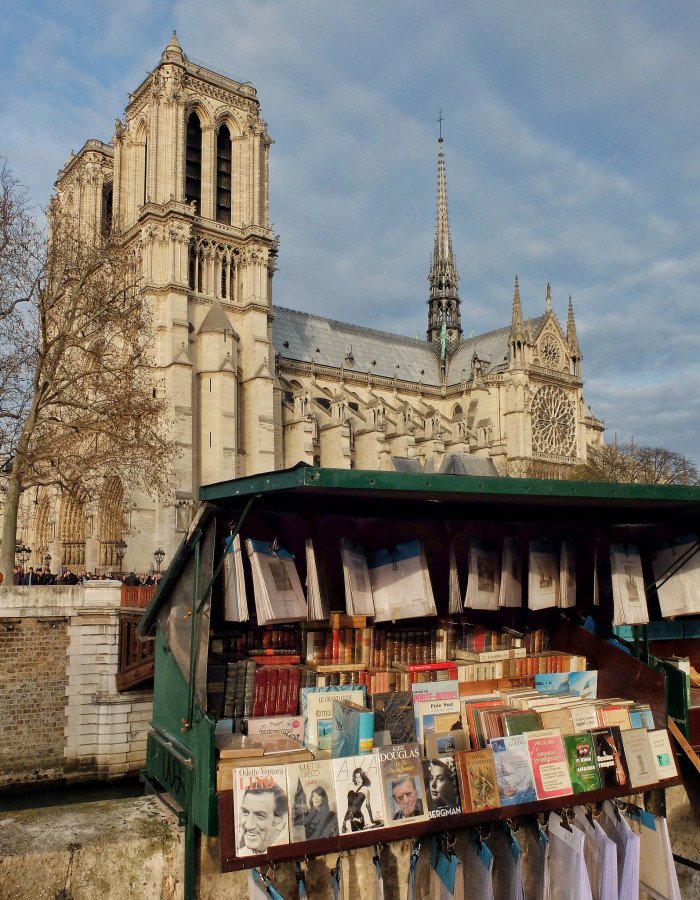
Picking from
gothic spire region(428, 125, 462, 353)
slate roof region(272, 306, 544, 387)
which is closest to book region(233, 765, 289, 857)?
slate roof region(272, 306, 544, 387)

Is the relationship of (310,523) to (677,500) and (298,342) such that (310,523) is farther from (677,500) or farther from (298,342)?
(298,342)

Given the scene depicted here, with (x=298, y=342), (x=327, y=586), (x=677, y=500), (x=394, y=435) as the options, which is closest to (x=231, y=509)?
(x=327, y=586)

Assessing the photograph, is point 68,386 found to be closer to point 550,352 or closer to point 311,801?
point 311,801

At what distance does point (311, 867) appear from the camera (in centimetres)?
392

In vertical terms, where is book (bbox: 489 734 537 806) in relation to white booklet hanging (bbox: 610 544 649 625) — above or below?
below

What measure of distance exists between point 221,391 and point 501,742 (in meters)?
30.2

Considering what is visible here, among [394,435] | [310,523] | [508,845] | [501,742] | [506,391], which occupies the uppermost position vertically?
[506,391]

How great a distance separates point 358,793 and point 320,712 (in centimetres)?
98

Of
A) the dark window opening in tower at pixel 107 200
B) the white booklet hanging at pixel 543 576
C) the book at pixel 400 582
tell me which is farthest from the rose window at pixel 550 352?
the book at pixel 400 582

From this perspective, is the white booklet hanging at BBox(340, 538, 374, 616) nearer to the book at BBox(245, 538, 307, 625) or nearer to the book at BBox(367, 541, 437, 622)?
the book at BBox(367, 541, 437, 622)

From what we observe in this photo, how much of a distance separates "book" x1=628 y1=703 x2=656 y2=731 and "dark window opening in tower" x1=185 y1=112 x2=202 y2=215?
36.1 meters

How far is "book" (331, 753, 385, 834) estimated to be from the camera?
151 inches

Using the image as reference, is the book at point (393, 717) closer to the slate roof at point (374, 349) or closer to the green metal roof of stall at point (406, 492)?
the green metal roof of stall at point (406, 492)

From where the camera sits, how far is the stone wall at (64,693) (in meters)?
12.9
